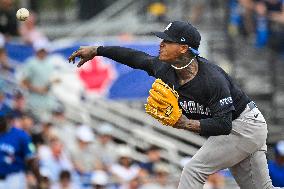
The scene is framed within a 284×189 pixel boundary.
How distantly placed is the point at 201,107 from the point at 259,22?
8.60 metres

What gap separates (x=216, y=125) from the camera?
6.68 m

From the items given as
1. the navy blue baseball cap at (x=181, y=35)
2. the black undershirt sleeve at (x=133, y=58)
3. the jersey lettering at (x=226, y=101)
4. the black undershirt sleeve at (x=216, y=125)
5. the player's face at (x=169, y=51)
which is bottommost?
the black undershirt sleeve at (x=216, y=125)

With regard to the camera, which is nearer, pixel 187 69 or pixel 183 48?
pixel 183 48

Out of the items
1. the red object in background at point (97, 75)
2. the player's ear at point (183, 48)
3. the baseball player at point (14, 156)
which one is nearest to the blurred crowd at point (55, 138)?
the baseball player at point (14, 156)

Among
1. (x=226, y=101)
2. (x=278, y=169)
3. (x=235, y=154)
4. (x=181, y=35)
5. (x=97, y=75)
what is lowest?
(x=97, y=75)

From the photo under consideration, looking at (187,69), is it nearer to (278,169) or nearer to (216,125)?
(216,125)

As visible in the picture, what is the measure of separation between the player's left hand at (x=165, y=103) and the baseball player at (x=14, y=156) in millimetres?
4191

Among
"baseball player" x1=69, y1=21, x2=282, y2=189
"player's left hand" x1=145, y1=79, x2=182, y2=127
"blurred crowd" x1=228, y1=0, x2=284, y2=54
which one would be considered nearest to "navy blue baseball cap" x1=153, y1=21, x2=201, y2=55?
"baseball player" x1=69, y1=21, x2=282, y2=189

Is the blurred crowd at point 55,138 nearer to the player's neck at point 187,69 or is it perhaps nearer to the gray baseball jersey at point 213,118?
the gray baseball jersey at point 213,118

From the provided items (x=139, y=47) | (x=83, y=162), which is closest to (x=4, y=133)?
(x=83, y=162)

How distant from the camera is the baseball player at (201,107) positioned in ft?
22.0

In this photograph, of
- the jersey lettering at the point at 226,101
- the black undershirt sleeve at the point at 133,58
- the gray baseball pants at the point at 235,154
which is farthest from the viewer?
the black undershirt sleeve at the point at 133,58

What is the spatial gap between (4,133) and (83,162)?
2.42m

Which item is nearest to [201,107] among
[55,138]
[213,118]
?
[213,118]
